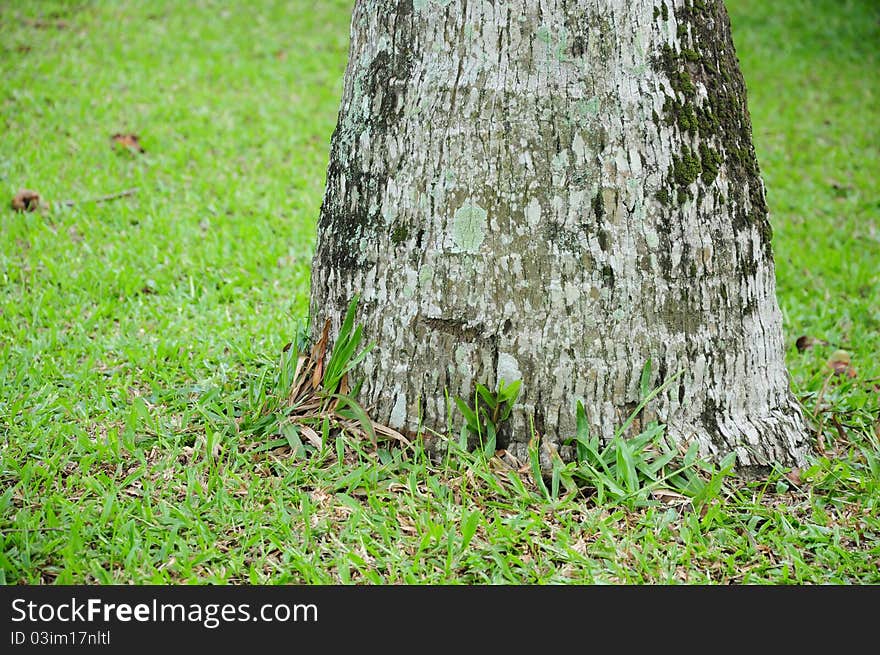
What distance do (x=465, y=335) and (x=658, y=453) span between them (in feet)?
2.26

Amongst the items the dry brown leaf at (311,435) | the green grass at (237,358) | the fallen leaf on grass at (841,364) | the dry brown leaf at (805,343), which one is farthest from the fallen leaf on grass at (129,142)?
the fallen leaf on grass at (841,364)

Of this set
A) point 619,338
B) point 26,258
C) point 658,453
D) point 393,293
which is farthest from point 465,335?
point 26,258

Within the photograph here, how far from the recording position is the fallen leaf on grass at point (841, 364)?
12.0 ft

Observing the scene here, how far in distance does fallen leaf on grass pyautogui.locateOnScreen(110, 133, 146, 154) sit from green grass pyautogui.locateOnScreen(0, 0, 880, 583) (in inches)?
2.4

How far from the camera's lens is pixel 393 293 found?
8.41 feet

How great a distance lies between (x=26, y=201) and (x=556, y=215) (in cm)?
365

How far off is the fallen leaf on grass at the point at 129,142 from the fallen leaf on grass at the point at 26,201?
3.29 ft

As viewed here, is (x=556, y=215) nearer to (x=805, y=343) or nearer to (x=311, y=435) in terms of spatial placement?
(x=311, y=435)

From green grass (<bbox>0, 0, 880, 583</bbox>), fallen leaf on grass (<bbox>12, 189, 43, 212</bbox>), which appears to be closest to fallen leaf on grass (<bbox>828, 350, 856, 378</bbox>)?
green grass (<bbox>0, 0, 880, 583</bbox>)

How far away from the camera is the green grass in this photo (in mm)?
2287

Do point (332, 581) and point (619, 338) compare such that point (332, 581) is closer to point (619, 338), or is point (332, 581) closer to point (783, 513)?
point (619, 338)

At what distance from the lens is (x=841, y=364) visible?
12.4 feet

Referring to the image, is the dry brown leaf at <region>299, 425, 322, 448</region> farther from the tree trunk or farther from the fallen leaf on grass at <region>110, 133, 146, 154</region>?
the fallen leaf on grass at <region>110, 133, 146, 154</region>
